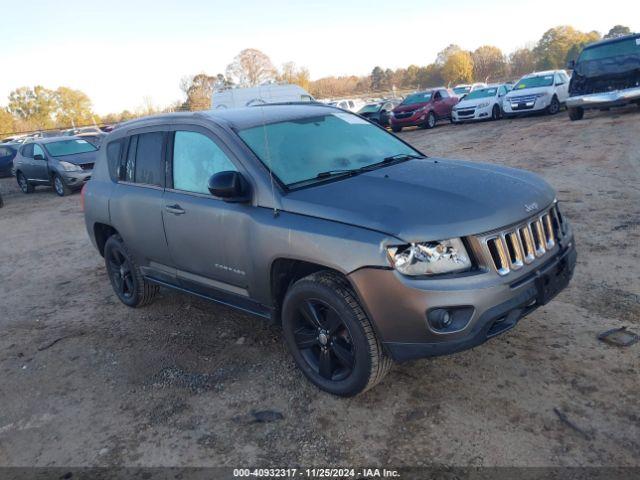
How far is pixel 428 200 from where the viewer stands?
127 inches

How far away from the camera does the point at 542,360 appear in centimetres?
364

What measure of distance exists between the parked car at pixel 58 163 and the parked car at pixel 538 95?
1400cm

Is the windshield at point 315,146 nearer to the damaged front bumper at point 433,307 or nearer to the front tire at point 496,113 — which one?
the damaged front bumper at point 433,307

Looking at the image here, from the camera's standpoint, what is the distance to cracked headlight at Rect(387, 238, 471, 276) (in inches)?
117

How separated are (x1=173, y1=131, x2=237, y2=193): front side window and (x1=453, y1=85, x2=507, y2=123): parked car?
18491 mm

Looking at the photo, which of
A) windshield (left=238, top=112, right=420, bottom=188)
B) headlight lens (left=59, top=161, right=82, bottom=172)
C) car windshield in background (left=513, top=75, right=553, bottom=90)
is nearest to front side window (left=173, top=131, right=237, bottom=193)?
windshield (left=238, top=112, right=420, bottom=188)

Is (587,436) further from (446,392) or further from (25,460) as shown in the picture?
(25,460)

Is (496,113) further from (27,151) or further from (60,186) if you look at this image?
(27,151)

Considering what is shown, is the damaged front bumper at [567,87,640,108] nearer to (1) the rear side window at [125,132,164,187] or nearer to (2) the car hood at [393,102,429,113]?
(2) the car hood at [393,102,429,113]

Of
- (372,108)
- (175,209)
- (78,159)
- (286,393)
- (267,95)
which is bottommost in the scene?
(286,393)

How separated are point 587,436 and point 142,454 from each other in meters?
2.45

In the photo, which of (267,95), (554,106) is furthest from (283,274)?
(267,95)

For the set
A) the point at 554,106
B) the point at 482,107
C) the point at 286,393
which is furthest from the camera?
the point at 482,107

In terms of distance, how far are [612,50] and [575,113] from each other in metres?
1.89
